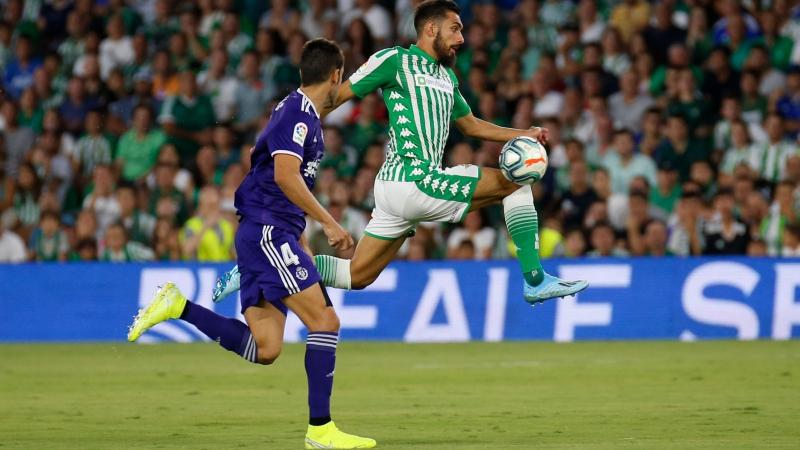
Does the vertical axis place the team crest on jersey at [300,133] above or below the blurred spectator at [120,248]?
above

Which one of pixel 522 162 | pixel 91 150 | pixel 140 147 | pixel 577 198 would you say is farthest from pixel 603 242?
pixel 522 162

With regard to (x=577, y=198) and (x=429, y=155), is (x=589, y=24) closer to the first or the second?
(x=577, y=198)

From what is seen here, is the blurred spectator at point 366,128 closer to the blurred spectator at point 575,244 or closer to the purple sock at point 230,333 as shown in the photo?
the blurred spectator at point 575,244

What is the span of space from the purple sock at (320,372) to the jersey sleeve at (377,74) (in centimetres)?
186

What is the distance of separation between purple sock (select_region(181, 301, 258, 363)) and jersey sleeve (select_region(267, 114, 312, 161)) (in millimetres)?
1324

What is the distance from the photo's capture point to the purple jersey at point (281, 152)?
27.2ft

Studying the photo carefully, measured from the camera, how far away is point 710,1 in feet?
62.1

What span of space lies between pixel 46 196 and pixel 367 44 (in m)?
4.64

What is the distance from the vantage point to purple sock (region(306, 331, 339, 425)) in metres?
8.17

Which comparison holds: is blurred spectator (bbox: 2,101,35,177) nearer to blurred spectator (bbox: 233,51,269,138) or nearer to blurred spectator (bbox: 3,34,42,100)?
blurred spectator (bbox: 3,34,42,100)

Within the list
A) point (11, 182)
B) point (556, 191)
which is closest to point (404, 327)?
point (556, 191)

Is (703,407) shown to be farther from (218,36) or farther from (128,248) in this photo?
(218,36)

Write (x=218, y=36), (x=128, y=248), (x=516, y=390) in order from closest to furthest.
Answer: (x=516, y=390) → (x=128, y=248) → (x=218, y=36)

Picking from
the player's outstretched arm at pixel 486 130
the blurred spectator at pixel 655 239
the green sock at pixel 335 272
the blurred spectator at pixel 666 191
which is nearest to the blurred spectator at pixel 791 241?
the blurred spectator at pixel 655 239
